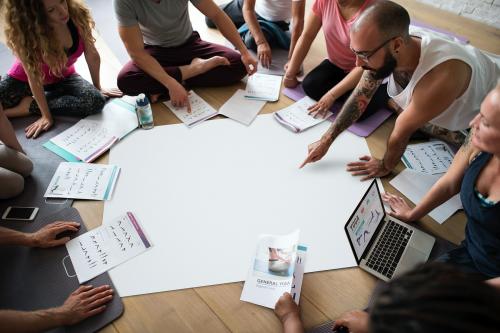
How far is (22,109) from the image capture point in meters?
1.82

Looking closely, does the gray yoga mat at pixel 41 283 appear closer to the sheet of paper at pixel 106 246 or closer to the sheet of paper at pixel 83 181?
the sheet of paper at pixel 106 246

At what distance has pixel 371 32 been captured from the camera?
117cm

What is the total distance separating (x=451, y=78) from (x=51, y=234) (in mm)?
1544

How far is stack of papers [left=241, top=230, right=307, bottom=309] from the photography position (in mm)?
1171

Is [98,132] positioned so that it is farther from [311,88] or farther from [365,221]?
[365,221]

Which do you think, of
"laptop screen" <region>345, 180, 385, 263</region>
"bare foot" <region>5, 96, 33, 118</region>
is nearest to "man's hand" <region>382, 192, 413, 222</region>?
"laptop screen" <region>345, 180, 385, 263</region>

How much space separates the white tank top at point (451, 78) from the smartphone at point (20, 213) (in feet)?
5.13

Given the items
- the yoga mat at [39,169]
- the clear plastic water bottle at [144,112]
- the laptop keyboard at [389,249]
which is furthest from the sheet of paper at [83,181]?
the laptop keyboard at [389,249]

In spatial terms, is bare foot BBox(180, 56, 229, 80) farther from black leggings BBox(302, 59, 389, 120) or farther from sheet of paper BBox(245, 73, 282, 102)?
black leggings BBox(302, 59, 389, 120)

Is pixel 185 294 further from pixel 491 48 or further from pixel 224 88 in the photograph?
pixel 491 48

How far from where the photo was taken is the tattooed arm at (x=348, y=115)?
1496 millimetres

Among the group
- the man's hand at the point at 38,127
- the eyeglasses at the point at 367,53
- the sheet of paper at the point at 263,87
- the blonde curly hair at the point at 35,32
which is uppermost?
the blonde curly hair at the point at 35,32

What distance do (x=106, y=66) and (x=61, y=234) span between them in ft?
4.16

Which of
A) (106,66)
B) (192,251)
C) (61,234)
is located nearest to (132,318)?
(192,251)
